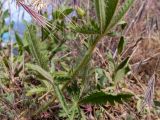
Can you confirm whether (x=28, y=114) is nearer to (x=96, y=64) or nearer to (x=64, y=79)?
(x=64, y=79)

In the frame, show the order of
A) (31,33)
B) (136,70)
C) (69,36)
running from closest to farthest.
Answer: (31,33) < (69,36) < (136,70)

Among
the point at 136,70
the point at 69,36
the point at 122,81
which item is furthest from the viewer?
the point at 136,70

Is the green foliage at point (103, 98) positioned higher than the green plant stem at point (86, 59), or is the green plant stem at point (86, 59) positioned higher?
the green plant stem at point (86, 59)

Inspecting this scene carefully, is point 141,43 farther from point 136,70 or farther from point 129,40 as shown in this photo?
point 136,70

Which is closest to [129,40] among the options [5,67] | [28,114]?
[5,67]

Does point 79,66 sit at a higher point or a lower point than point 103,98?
higher

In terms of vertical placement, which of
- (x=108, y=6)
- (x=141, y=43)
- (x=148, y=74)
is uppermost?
(x=108, y=6)

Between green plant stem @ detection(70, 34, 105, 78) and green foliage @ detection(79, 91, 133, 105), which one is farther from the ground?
green plant stem @ detection(70, 34, 105, 78)

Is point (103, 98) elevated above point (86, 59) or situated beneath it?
situated beneath

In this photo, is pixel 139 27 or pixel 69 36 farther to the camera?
pixel 139 27

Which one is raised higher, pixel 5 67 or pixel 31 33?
pixel 31 33

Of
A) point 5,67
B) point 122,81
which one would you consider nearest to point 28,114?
point 5,67
